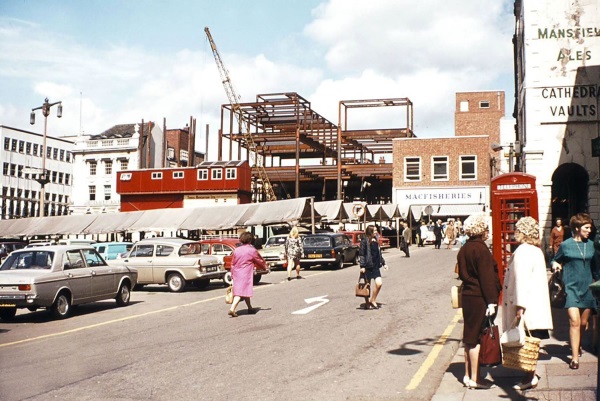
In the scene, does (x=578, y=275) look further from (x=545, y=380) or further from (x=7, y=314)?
(x=7, y=314)

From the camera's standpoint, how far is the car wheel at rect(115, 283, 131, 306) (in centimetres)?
1681

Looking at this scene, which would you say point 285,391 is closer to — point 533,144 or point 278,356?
point 278,356

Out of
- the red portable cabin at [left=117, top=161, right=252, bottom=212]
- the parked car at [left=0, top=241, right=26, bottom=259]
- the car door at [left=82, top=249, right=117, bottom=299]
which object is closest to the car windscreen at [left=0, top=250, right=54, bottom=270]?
the car door at [left=82, top=249, right=117, bottom=299]

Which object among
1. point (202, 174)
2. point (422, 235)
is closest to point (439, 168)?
point (422, 235)

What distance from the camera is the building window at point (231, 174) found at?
71812mm

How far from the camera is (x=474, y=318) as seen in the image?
6.91 meters

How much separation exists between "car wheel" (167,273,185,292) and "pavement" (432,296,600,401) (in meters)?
12.3

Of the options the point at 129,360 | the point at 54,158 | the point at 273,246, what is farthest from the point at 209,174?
the point at 129,360

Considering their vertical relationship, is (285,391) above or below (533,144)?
below

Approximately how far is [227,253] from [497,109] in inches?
2787

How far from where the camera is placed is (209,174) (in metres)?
72.4

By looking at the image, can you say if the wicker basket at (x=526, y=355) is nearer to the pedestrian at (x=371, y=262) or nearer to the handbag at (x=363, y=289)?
the handbag at (x=363, y=289)

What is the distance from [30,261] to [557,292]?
1122 cm

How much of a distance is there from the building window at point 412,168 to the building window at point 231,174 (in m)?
20.7
